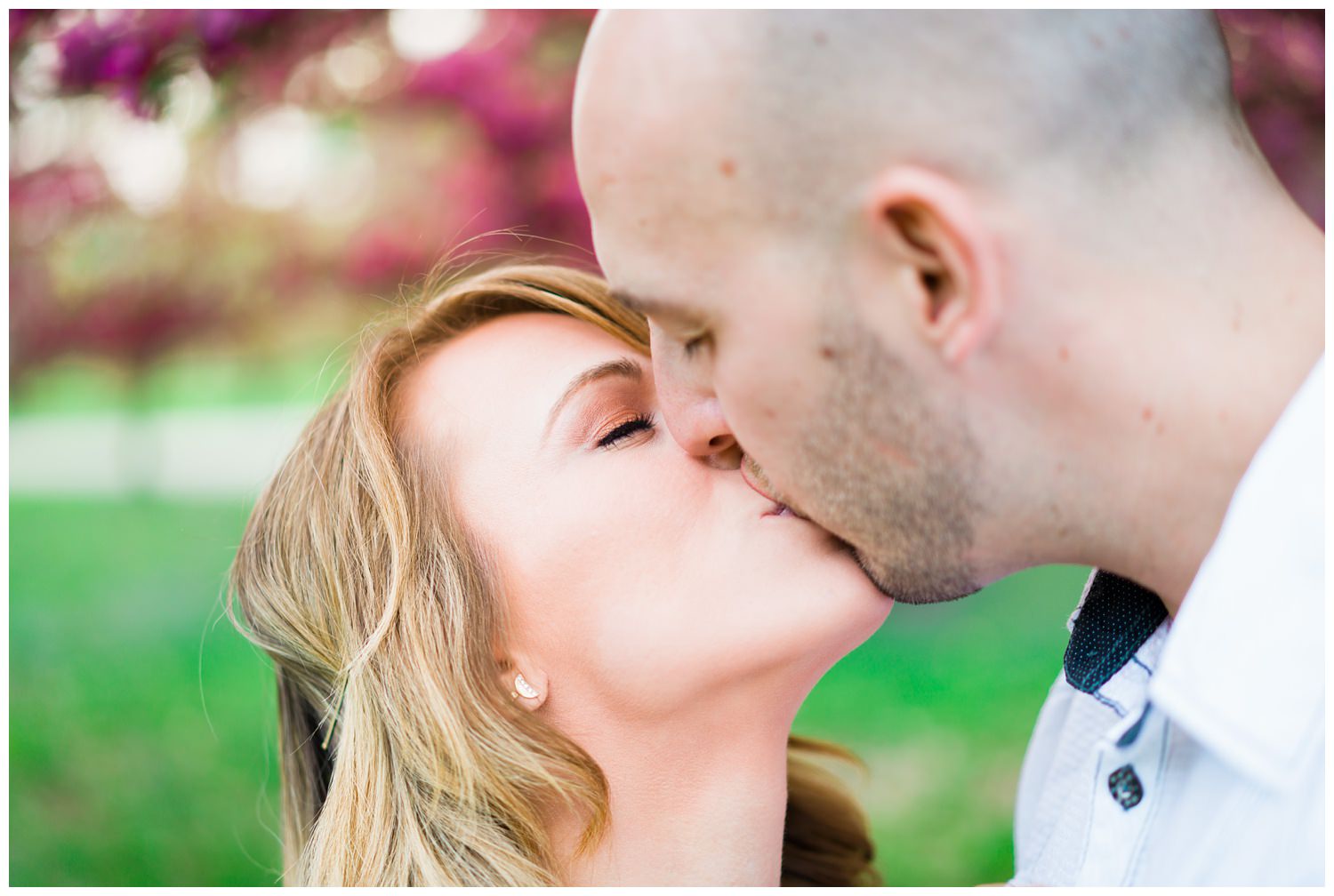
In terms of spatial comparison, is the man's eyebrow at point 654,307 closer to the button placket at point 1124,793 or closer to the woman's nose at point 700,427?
the woman's nose at point 700,427

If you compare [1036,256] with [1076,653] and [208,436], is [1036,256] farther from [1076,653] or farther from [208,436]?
[208,436]

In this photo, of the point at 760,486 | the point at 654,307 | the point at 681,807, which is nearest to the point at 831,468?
the point at 760,486

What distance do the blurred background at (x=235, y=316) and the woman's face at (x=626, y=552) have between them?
3.31 ft

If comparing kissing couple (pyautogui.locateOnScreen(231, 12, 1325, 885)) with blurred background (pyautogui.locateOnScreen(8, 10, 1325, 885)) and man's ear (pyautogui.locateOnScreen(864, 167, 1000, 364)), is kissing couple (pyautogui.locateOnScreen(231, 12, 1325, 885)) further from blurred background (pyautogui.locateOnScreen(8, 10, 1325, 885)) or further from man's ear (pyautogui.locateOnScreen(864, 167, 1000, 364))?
blurred background (pyautogui.locateOnScreen(8, 10, 1325, 885))

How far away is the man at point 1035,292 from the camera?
1380 mm

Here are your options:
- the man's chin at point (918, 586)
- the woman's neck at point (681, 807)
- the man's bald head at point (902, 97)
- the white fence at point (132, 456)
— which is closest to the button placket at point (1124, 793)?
the man's chin at point (918, 586)

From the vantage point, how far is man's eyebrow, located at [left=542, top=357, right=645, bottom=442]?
1.99 m

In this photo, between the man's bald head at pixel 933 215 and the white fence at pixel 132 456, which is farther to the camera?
the white fence at pixel 132 456

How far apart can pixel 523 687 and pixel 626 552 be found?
37 cm

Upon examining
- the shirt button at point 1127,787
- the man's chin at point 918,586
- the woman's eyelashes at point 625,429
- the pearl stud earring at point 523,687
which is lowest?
the shirt button at point 1127,787

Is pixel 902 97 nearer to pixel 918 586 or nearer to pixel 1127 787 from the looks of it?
pixel 918 586

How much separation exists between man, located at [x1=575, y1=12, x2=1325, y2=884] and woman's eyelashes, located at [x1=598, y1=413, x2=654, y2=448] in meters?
0.42

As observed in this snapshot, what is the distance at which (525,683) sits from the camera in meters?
2.02

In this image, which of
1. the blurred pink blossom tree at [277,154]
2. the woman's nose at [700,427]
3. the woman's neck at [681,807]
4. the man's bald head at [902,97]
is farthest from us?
the blurred pink blossom tree at [277,154]
